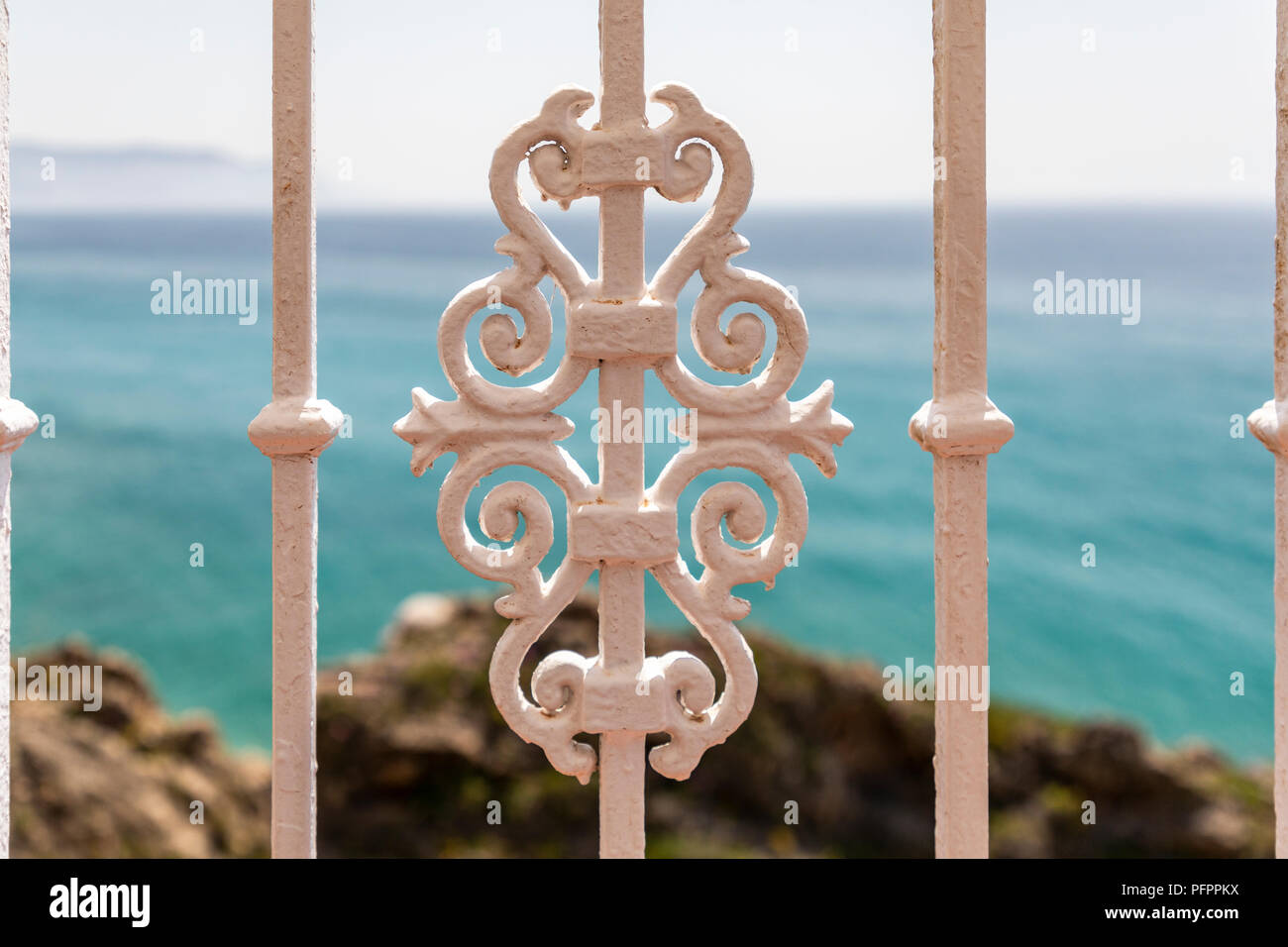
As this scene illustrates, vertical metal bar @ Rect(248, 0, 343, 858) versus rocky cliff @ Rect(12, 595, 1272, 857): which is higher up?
vertical metal bar @ Rect(248, 0, 343, 858)

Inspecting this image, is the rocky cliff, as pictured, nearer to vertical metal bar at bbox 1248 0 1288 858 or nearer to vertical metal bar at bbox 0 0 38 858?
vertical metal bar at bbox 0 0 38 858

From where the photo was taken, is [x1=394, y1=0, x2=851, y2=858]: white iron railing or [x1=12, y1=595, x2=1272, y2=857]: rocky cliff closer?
[x1=394, y1=0, x2=851, y2=858]: white iron railing

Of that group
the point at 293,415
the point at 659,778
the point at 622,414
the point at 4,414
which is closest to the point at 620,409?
the point at 622,414

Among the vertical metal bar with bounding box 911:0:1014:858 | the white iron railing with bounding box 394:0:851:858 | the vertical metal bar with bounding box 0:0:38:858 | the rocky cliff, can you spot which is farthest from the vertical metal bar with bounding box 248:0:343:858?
the rocky cliff

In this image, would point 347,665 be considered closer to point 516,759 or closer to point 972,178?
point 516,759

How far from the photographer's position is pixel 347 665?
8039 mm

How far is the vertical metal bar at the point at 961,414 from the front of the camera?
2.07m

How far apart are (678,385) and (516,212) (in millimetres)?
415

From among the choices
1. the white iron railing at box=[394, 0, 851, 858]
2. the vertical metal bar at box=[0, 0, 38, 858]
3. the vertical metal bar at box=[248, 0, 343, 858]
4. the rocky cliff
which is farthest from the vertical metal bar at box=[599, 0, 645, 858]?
the rocky cliff

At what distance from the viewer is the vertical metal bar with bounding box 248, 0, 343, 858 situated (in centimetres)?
205

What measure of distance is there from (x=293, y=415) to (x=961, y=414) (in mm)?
1168

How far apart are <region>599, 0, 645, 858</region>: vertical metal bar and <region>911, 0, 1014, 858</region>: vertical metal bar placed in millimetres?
538

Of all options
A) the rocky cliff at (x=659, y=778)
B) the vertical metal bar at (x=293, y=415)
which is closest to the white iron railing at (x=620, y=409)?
the vertical metal bar at (x=293, y=415)
